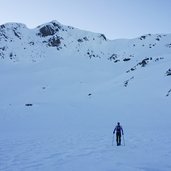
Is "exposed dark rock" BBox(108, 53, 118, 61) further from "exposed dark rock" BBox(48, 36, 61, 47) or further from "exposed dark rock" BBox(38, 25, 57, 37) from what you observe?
"exposed dark rock" BBox(38, 25, 57, 37)

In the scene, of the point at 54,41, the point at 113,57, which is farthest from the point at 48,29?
the point at 113,57

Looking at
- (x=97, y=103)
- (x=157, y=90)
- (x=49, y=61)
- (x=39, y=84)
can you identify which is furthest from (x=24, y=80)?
(x=157, y=90)

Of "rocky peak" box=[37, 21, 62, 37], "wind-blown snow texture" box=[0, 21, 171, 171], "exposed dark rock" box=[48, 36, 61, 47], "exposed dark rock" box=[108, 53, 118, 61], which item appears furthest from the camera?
"rocky peak" box=[37, 21, 62, 37]

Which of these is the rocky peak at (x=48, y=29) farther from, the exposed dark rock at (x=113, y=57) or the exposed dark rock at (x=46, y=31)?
the exposed dark rock at (x=113, y=57)

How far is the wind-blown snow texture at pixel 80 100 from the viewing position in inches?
612

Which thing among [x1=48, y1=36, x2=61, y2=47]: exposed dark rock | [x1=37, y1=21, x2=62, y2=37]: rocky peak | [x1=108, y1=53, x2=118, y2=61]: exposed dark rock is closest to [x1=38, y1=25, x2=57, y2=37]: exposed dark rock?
[x1=37, y1=21, x2=62, y2=37]: rocky peak

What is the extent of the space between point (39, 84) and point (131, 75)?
80.2 ft

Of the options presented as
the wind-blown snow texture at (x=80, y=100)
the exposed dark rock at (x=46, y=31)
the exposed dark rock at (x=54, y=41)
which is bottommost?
the wind-blown snow texture at (x=80, y=100)

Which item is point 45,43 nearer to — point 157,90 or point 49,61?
point 49,61

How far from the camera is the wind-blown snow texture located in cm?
1555

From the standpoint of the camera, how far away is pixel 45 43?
111875mm

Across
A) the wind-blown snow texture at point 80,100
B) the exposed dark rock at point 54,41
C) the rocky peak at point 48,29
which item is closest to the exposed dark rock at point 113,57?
the wind-blown snow texture at point 80,100

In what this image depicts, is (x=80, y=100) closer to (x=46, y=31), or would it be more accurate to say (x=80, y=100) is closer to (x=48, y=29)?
(x=46, y=31)

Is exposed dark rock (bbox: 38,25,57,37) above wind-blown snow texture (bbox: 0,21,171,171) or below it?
above
